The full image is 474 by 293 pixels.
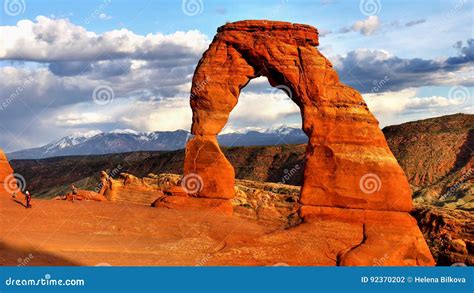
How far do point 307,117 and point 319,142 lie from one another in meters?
1.53

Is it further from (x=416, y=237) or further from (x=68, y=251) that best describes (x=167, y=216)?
(x=416, y=237)

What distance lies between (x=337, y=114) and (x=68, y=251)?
15.0 metres

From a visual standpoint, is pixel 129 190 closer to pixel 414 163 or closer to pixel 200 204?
pixel 200 204

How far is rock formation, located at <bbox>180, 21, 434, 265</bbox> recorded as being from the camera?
3056 centimetres

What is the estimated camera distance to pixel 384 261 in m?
28.9

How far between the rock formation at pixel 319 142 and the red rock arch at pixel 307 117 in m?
0.05

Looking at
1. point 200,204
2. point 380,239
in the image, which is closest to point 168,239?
point 200,204

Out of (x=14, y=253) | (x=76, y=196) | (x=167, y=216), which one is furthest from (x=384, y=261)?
(x=76, y=196)

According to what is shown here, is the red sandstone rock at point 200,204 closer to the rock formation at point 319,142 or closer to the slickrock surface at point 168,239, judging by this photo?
the rock formation at point 319,142

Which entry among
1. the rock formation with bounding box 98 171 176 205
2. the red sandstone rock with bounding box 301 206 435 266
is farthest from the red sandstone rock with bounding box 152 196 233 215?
the rock formation with bounding box 98 171 176 205

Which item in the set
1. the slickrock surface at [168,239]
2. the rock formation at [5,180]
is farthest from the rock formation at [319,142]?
the rock formation at [5,180]

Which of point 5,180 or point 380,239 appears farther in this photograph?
point 5,180

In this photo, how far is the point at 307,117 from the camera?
33281 mm

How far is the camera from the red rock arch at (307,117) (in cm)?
3142
